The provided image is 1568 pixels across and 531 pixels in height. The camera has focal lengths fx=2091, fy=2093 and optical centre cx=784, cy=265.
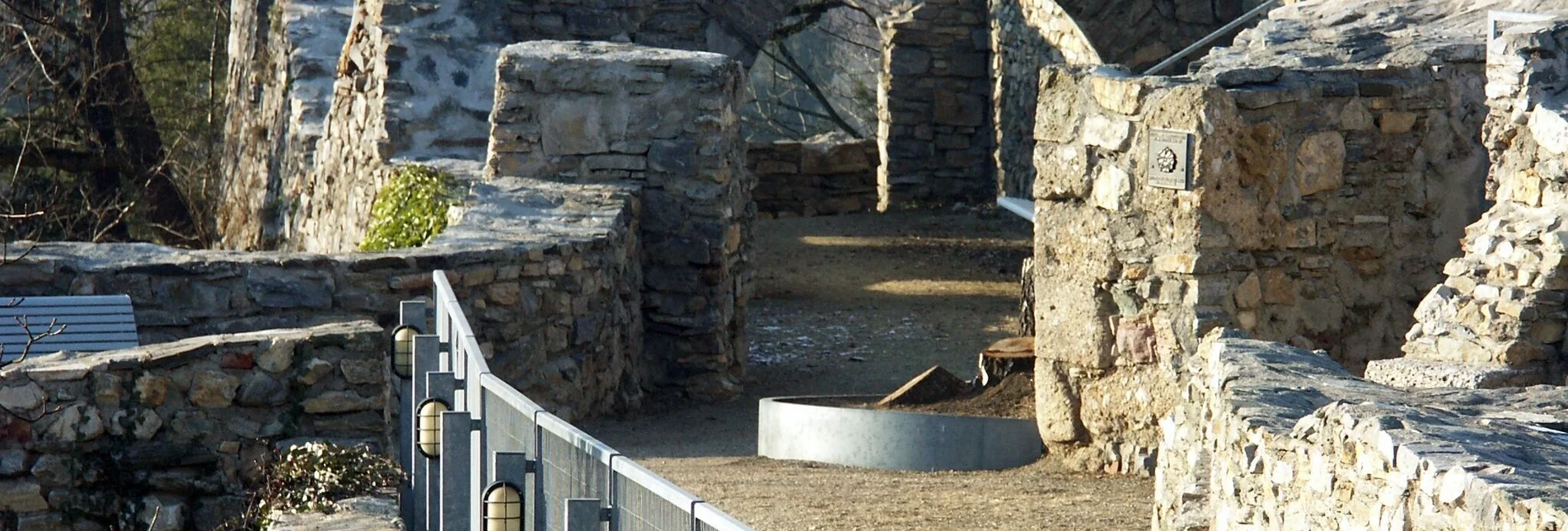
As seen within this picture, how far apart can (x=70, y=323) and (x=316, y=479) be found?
164cm

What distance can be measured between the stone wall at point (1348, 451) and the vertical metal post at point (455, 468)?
1479mm

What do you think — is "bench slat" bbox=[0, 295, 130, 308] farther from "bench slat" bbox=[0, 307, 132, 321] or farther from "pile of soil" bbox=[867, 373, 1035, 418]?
"pile of soil" bbox=[867, 373, 1035, 418]

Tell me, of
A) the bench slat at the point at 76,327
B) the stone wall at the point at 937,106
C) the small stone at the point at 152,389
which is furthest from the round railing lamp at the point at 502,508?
the stone wall at the point at 937,106

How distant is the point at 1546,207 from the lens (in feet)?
17.2

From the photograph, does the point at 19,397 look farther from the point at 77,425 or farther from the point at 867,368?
the point at 867,368

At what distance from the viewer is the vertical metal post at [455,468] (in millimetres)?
3770

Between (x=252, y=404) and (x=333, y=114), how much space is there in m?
5.84

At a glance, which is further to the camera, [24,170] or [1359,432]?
[24,170]

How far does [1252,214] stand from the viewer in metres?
6.41

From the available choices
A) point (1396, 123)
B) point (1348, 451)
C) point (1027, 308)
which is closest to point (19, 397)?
point (1348, 451)

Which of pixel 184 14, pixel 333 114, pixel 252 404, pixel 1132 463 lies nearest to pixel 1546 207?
pixel 1132 463

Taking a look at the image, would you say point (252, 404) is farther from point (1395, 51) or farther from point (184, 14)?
point (184, 14)

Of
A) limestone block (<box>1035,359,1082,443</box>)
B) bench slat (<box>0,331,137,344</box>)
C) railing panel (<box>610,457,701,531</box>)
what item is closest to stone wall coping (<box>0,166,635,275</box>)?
bench slat (<box>0,331,137,344</box>)

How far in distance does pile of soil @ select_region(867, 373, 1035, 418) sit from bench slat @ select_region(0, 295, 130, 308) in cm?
275
